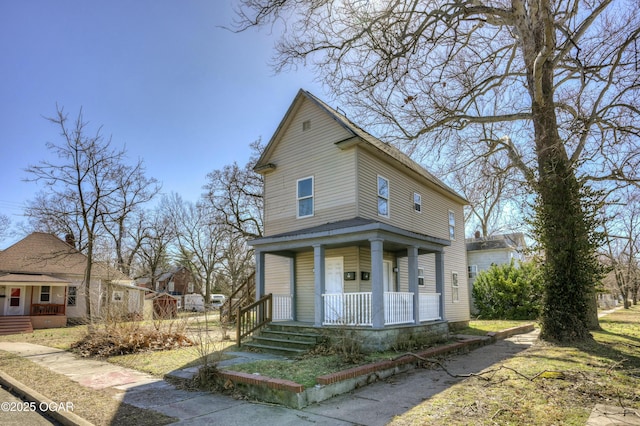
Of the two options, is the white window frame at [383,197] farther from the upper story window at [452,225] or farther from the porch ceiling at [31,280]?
the porch ceiling at [31,280]

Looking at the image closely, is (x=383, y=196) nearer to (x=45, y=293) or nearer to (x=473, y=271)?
(x=473, y=271)

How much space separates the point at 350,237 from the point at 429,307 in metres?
4.35

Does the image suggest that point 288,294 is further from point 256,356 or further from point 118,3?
point 118,3

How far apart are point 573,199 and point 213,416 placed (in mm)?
11101

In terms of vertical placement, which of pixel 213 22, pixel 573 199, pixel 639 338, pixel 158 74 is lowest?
pixel 639 338

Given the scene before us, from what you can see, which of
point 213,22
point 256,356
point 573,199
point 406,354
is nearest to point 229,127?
point 213,22

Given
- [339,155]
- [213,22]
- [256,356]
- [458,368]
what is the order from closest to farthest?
[213,22] → [458,368] → [256,356] → [339,155]

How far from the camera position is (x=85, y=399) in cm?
688

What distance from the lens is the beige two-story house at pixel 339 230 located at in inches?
443

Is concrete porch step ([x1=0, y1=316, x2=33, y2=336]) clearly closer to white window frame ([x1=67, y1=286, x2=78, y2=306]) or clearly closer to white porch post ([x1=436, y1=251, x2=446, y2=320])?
white window frame ([x1=67, y1=286, x2=78, y2=306])

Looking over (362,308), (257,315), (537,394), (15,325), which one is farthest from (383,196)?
(15,325)

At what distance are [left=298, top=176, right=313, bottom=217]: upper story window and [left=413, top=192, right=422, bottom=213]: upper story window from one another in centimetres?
498

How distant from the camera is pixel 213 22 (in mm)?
8078

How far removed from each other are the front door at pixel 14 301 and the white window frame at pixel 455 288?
24.9 m
